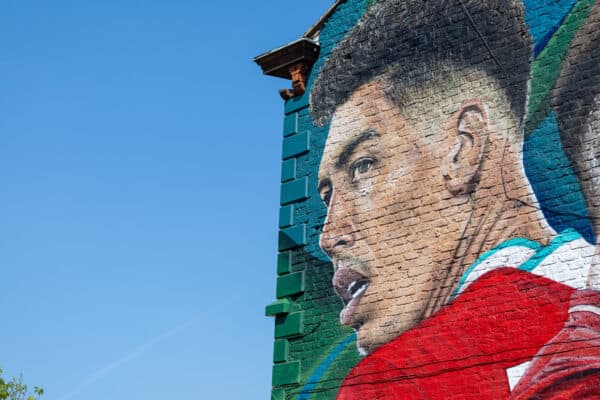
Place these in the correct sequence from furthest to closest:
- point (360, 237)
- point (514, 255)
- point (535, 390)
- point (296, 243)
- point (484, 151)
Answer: point (296, 243), point (360, 237), point (484, 151), point (514, 255), point (535, 390)

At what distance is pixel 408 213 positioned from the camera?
1041 cm

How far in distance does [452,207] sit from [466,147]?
0.72 m

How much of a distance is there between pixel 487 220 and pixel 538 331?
54.3 inches

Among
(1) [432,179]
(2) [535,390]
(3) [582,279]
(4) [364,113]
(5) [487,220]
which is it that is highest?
(4) [364,113]

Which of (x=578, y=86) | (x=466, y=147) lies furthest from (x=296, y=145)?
(x=578, y=86)

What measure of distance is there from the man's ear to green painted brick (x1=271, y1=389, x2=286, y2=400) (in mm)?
3259

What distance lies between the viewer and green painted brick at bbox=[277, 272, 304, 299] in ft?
37.0

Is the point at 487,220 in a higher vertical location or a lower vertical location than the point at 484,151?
lower

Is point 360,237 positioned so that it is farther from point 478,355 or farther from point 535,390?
point 535,390

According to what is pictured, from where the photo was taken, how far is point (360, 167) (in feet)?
36.5

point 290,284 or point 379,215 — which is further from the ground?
point 379,215

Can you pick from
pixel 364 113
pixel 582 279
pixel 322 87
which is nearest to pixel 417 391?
pixel 582 279

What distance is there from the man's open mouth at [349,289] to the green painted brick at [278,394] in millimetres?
1218

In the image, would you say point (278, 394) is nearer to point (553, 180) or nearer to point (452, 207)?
point (452, 207)
